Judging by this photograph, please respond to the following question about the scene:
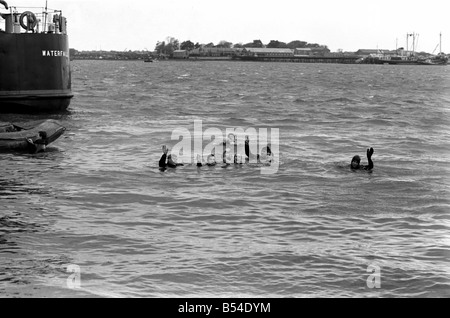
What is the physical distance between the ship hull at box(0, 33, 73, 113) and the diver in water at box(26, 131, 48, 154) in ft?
37.8

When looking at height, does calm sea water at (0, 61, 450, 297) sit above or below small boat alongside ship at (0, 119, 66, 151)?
below

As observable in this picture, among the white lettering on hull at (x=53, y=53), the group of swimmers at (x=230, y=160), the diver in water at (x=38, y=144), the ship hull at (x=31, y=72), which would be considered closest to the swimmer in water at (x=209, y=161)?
the group of swimmers at (x=230, y=160)

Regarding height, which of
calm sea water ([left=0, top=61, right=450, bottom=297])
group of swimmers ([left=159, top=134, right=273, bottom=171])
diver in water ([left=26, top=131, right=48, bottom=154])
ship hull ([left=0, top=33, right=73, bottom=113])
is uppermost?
ship hull ([left=0, top=33, right=73, bottom=113])

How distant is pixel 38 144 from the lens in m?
28.2

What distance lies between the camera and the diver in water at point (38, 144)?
91.9 ft

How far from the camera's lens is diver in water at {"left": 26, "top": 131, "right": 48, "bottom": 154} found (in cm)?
2800

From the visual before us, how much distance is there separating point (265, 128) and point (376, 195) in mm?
19628

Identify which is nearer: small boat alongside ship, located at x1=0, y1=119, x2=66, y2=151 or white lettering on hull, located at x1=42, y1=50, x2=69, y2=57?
small boat alongside ship, located at x1=0, y1=119, x2=66, y2=151

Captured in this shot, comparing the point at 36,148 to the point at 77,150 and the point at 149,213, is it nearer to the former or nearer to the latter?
the point at 77,150

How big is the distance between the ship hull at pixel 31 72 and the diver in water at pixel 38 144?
1151 centimetres

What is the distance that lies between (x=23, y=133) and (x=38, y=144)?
0.99 meters

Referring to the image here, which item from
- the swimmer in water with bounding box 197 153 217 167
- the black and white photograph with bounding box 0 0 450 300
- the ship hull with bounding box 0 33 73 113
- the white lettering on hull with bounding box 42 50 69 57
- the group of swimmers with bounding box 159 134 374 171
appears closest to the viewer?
the black and white photograph with bounding box 0 0 450 300

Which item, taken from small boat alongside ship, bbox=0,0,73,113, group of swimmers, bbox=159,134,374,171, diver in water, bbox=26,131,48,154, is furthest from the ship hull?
group of swimmers, bbox=159,134,374,171

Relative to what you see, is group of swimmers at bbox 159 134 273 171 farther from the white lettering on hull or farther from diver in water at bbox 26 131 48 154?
the white lettering on hull
